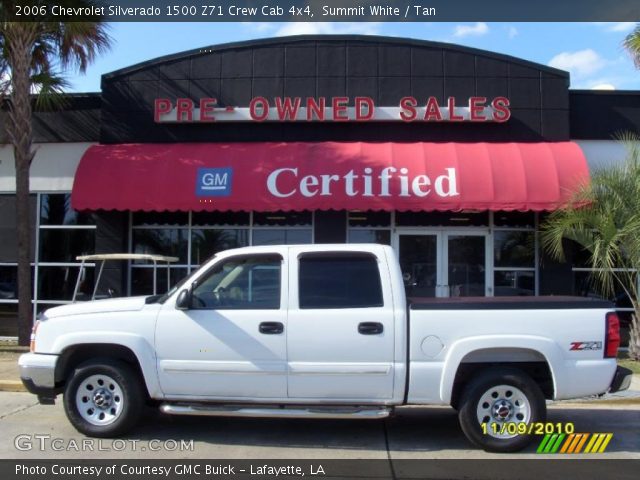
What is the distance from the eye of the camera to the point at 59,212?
561 inches

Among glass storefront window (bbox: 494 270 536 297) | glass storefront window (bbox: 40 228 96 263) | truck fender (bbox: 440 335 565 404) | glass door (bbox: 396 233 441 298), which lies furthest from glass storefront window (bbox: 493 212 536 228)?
glass storefront window (bbox: 40 228 96 263)

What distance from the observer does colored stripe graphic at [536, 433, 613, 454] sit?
619cm

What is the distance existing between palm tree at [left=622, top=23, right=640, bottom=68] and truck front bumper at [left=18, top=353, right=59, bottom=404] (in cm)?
1164

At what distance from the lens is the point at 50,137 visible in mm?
14242

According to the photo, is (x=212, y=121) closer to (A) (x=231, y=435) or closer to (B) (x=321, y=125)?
(B) (x=321, y=125)

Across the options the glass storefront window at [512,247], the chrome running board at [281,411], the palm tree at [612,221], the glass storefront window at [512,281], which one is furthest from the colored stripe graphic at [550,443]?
the glass storefront window at [512,247]

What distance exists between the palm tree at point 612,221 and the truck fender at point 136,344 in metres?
7.72

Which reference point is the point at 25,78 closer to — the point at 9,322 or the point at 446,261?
the point at 9,322

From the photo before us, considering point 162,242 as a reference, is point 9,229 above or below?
above

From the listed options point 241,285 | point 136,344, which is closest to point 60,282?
point 136,344

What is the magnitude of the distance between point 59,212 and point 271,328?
1003 centimetres

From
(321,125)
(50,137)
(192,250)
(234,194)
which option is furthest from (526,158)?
(50,137)

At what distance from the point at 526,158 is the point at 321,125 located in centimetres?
434

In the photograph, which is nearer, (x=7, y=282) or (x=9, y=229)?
(x=9, y=229)
